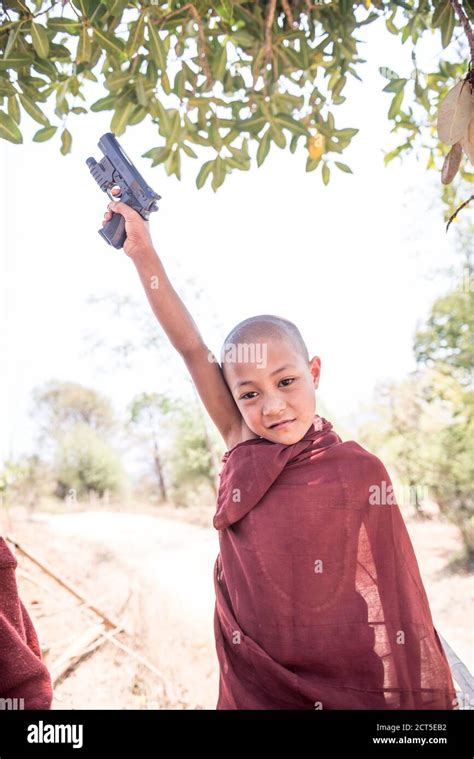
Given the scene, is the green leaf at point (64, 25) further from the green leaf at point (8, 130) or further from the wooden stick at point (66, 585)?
the wooden stick at point (66, 585)

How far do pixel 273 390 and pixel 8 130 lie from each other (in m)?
0.91

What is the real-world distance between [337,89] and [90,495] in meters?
8.11

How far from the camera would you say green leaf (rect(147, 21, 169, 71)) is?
1653 mm

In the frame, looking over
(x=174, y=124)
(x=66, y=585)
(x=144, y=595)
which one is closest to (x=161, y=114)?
(x=174, y=124)

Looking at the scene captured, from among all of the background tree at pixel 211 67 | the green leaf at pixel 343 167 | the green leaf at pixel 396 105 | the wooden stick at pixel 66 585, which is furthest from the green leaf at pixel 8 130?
the wooden stick at pixel 66 585

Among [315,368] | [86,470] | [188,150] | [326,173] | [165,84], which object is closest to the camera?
[315,368]

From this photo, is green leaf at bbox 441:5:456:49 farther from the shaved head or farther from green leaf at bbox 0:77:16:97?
green leaf at bbox 0:77:16:97

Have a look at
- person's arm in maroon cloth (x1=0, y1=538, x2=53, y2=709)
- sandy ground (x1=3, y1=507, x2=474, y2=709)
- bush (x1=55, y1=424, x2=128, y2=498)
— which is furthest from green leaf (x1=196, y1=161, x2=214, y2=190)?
bush (x1=55, y1=424, x2=128, y2=498)

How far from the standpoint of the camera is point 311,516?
1357 mm

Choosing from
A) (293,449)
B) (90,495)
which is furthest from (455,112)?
(90,495)

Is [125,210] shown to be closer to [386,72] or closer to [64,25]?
[64,25]

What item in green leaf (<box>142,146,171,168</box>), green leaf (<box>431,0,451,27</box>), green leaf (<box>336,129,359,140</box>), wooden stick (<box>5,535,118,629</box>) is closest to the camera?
green leaf (<box>431,0,451,27</box>)

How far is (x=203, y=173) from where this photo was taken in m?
2.04
